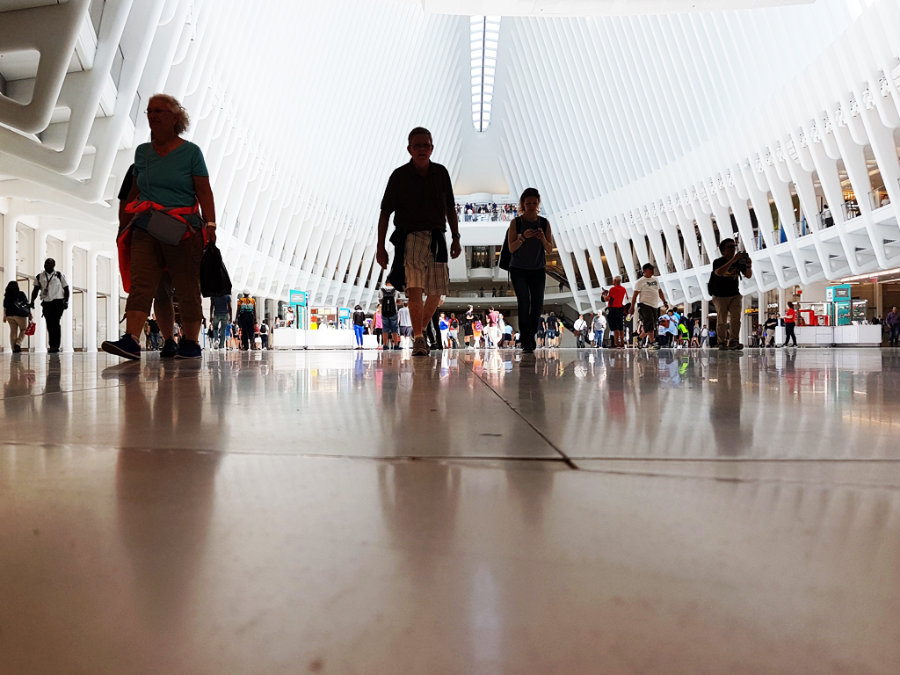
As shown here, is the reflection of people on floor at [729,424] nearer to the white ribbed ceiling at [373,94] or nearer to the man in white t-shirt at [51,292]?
the white ribbed ceiling at [373,94]

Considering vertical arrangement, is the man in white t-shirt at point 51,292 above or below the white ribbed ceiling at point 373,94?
below

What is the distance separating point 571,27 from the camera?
3941 cm

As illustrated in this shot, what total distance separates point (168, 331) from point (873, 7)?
70.0 feet

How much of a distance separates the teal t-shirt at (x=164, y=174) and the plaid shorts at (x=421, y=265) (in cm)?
193

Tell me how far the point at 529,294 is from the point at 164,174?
4.09m

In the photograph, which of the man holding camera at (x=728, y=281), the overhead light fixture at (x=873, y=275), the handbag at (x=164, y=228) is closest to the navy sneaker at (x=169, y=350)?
the handbag at (x=164, y=228)

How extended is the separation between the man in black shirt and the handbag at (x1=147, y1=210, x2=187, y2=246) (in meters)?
1.68

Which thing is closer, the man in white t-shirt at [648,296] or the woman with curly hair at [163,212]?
the woman with curly hair at [163,212]

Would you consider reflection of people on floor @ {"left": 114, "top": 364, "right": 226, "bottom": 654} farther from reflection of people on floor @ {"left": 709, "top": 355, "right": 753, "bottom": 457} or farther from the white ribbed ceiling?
the white ribbed ceiling

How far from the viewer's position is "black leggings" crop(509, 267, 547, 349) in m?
8.02

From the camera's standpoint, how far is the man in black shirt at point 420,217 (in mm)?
6516

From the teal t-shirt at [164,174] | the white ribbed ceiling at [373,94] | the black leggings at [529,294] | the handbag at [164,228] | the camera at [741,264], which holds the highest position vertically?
the white ribbed ceiling at [373,94]

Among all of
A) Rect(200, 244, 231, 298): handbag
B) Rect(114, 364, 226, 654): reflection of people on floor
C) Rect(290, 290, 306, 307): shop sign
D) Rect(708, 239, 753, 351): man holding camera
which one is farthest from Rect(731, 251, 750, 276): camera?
Rect(290, 290, 306, 307): shop sign

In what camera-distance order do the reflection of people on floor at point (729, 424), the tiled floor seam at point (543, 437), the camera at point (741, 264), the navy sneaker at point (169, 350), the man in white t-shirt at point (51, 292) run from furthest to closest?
the man in white t-shirt at point (51, 292) → the camera at point (741, 264) → the navy sneaker at point (169, 350) → the reflection of people on floor at point (729, 424) → the tiled floor seam at point (543, 437)
